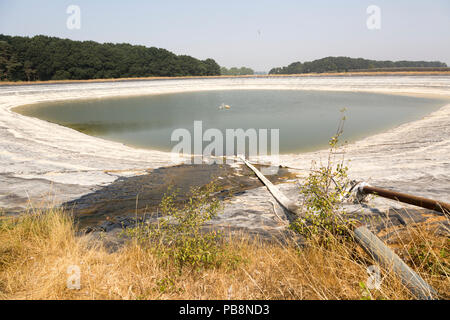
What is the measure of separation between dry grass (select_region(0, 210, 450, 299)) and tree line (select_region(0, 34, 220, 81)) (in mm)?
68721

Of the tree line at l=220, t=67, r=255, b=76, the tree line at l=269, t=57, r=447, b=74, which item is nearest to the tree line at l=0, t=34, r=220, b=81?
the tree line at l=269, t=57, r=447, b=74

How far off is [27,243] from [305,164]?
919cm

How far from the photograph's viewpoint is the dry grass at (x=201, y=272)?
9.37 feet

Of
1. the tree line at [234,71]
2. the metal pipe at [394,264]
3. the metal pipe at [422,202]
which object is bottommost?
the metal pipe at [394,264]

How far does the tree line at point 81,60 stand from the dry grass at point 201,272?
225 feet

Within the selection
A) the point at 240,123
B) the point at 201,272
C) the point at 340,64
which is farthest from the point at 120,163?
the point at 340,64

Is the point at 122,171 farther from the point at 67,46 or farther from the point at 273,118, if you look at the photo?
the point at 67,46

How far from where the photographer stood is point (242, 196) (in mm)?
6844

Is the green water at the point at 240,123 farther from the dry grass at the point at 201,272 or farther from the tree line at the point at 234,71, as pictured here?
the tree line at the point at 234,71

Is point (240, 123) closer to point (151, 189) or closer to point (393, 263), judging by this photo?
point (151, 189)

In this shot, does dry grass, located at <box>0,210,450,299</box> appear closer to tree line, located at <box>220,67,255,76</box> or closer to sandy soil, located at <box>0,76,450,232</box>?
sandy soil, located at <box>0,76,450,232</box>

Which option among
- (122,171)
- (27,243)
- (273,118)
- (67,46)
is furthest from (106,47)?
(27,243)

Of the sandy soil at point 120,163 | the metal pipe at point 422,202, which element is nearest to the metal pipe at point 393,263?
the metal pipe at point 422,202

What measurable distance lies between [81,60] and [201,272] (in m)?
76.0
